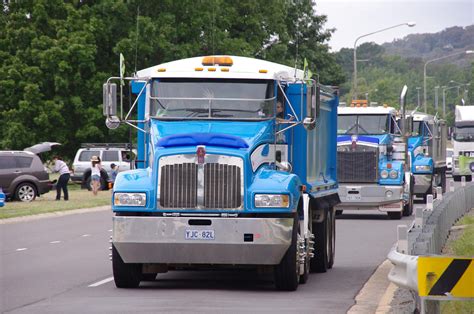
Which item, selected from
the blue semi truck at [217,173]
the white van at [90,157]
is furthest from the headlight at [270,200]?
the white van at [90,157]

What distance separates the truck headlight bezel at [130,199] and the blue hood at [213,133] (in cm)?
83

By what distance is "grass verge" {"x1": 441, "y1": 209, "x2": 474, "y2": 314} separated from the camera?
12.4m

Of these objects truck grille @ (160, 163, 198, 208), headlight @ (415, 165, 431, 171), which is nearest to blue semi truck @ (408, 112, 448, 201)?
headlight @ (415, 165, 431, 171)

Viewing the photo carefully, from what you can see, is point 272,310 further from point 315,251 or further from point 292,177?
point 315,251

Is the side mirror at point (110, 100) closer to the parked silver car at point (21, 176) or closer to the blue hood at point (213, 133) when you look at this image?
the blue hood at point (213, 133)

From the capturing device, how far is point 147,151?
54.1 feet

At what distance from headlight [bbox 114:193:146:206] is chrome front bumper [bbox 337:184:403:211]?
17646mm

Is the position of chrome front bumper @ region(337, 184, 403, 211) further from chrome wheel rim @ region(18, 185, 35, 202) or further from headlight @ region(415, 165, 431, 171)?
chrome wheel rim @ region(18, 185, 35, 202)

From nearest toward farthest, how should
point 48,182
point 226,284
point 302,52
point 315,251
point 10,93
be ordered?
point 226,284 → point 315,251 → point 48,182 → point 10,93 → point 302,52

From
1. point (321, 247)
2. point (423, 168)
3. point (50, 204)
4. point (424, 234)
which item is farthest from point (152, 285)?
point (423, 168)

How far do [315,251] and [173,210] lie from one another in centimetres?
378

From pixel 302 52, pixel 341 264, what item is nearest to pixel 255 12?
pixel 302 52

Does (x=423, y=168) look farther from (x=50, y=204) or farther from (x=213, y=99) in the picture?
(x=213, y=99)

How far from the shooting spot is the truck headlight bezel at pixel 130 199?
Result: 14859 millimetres
